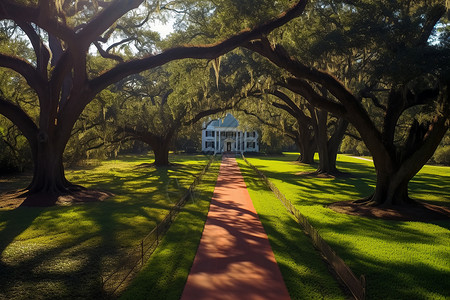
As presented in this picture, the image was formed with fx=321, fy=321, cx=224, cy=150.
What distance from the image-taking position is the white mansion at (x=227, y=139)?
7525 centimetres

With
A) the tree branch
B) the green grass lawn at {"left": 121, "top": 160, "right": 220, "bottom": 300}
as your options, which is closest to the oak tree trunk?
the green grass lawn at {"left": 121, "top": 160, "right": 220, "bottom": 300}

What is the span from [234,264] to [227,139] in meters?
68.9

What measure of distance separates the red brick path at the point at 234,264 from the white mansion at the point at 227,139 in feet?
208

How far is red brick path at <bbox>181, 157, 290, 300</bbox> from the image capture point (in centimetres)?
579

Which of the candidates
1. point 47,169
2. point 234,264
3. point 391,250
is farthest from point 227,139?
point 234,264

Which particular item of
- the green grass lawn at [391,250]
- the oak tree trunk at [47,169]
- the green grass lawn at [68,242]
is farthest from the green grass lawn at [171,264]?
the oak tree trunk at [47,169]

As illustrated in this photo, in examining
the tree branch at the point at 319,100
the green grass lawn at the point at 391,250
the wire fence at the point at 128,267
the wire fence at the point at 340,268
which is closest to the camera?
the wire fence at the point at 340,268

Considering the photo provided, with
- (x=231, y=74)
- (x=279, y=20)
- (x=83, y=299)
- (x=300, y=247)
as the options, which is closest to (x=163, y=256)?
(x=83, y=299)

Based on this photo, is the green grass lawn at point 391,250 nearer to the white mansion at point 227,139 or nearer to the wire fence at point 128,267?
the wire fence at point 128,267

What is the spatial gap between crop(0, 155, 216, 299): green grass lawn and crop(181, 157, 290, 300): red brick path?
192 centimetres

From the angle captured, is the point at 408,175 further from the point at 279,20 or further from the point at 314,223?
the point at 279,20

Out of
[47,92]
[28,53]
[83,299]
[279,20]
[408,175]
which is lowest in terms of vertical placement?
[83,299]

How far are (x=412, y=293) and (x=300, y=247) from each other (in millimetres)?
2856

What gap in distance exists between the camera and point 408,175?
13258mm
